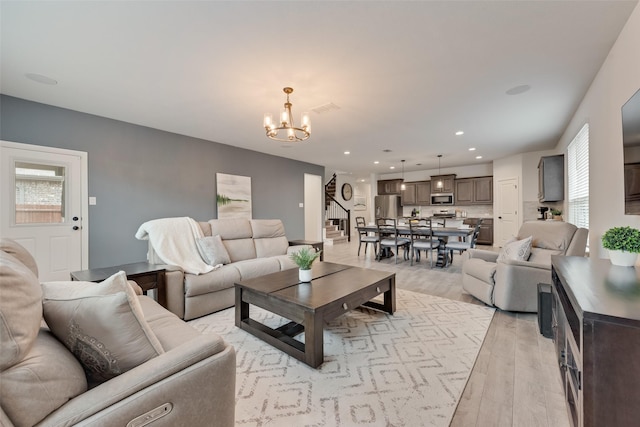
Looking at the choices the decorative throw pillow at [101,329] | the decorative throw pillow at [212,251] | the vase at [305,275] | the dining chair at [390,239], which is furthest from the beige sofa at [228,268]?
the dining chair at [390,239]

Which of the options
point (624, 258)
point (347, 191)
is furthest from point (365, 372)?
point (347, 191)

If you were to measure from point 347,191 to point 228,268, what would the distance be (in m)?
8.19

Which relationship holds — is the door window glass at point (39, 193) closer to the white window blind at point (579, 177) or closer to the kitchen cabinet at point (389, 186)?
the white window blind at point (579, 177)

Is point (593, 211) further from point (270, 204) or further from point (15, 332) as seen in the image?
point (270, 204)

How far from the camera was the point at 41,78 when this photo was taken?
281cm

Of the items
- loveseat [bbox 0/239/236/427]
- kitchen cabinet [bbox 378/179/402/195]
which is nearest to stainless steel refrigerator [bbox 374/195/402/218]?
kitchen cabinet [bbox 378/179/402/195]

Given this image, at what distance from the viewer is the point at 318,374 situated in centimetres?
183

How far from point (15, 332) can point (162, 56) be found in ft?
8.17

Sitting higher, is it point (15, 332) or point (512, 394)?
point (15, 332)

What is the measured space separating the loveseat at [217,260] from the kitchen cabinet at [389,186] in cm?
624

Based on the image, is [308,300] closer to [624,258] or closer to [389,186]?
[624,258]

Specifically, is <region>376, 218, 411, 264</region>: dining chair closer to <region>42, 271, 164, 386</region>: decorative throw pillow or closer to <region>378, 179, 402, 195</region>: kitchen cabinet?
<region>378, 179, 402, 195</region>: kitchen cabinet

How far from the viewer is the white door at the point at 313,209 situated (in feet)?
28.1

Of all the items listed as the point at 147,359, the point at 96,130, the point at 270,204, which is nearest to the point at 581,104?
the point at 147,359
